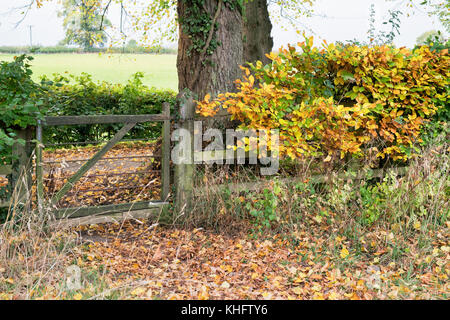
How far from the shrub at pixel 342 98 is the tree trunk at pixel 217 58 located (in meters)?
0.36

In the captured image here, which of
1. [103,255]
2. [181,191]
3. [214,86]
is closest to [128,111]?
[214,86]

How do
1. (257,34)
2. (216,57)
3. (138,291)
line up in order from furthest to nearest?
(257,34) → (216,57) → (138,291)

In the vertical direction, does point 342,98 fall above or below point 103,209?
above

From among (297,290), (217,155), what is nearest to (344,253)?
(297,290)

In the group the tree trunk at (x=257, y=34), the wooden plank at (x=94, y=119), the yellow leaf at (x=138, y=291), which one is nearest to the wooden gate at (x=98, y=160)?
the wooden plank at (x=94, y=119)

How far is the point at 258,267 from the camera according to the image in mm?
4652

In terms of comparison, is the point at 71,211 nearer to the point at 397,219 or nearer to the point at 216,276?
the point at 216,276

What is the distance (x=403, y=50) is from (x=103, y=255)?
4.53 metres

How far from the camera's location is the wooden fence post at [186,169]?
571 centimetres

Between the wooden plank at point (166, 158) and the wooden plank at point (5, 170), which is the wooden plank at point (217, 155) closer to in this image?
the wooden plank at point (166, 158)

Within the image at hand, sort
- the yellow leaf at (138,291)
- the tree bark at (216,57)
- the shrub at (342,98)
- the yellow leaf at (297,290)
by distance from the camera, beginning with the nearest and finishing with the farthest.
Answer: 1. the yellow leaf at (138,291)
2. the yellow leaf at (297,290)
3. the shrub at (342,98)
4. the tree bark at (216,57)

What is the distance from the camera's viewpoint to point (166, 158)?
5.83 meters

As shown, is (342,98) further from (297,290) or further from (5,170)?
(5,170)

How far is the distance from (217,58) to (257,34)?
462 cm
